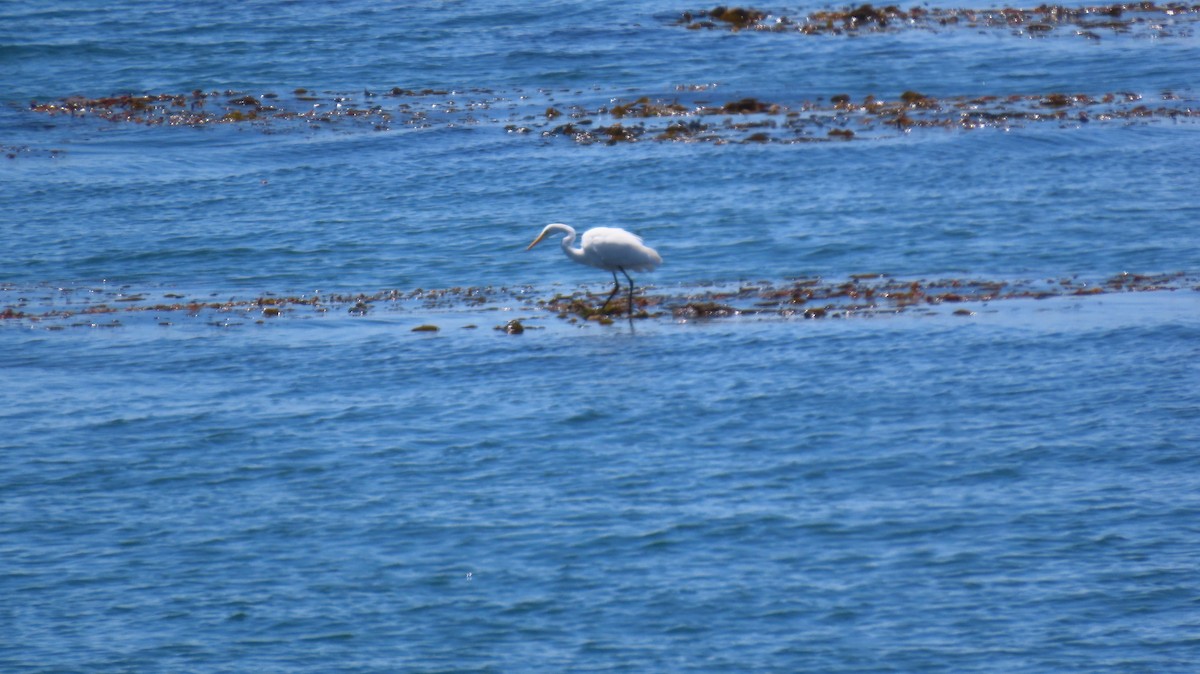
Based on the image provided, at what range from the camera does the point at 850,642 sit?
12.1 meters

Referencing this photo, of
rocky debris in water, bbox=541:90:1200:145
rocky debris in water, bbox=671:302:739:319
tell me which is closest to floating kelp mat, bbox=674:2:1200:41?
rocky debris in water, bbox=541:90:1200:145

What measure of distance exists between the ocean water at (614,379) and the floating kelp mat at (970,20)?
3.32 m

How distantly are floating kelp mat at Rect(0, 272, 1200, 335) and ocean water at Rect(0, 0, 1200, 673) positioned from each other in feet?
0.34

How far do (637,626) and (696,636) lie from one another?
0.46 metres

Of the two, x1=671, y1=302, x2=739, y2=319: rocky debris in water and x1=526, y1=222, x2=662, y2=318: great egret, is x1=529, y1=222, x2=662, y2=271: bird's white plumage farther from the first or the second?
x1=671, y1=302, x2=739, y2=319: rocky debris in water

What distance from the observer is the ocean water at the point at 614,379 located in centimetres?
1278

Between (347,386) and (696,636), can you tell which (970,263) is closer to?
(347,386)

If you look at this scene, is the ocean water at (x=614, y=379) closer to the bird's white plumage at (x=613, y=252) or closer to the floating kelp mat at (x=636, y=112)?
the floating kelp mat at (x=636, y=112)

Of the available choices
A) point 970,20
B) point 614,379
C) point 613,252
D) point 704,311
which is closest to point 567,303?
point 613,252

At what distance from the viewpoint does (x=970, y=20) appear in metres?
42.0

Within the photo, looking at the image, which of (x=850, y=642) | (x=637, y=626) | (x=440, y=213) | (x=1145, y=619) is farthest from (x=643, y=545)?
(x=440, y=213)

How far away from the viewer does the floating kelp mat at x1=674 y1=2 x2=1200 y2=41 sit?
40.2 meters

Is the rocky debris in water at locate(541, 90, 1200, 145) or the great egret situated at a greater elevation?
the rocky debris in water at locate(541, 90, 1200, 145)

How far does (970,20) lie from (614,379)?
2670 centimetres
